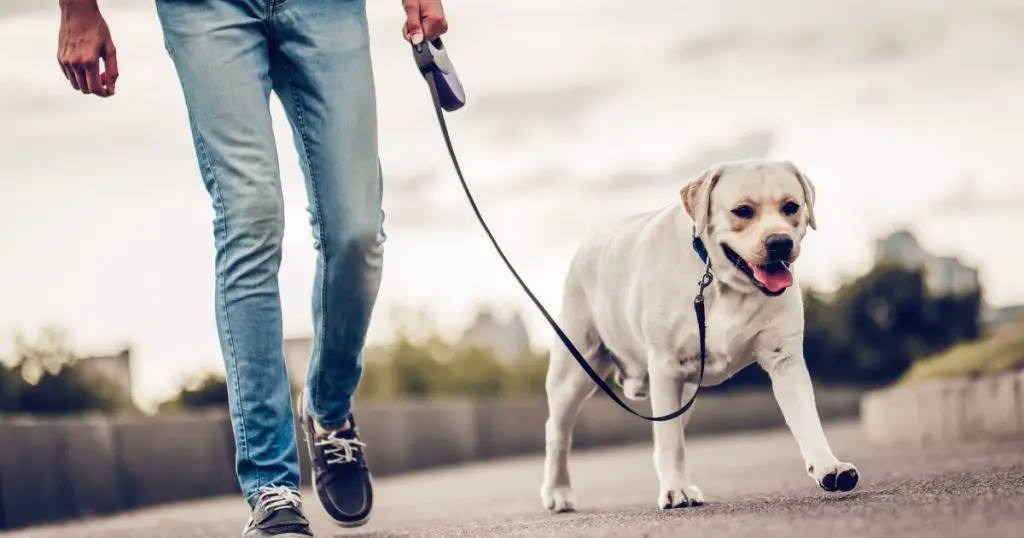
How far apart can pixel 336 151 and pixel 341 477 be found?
1.03 m

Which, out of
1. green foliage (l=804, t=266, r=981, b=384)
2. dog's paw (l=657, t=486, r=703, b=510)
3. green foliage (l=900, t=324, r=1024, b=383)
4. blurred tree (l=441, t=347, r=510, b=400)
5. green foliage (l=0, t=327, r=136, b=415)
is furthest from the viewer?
green foliage (l=804, t=266, r=981, b=384)

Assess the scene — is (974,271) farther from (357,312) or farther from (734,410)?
(357,312)

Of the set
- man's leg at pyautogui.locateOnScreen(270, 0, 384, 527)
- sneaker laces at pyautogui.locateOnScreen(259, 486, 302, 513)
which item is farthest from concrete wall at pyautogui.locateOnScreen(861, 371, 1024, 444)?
sneaker laces at pyautogui.locateOnScreen(259, 486, 302, 513)

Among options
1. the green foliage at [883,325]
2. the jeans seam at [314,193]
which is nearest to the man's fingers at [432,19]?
the jeans seam at [314,193]

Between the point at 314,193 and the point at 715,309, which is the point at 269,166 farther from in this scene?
the point at 715,309

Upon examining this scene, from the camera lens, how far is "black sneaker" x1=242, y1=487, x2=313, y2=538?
3.83m

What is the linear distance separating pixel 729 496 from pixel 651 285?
0.95 meters

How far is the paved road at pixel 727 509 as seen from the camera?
3312 mm

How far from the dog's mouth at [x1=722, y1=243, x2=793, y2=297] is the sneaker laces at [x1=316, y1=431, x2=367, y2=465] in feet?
4.28

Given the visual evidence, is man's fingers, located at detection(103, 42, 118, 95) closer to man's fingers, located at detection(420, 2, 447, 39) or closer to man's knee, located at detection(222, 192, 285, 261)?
man's knee, located at detection(222, 192, 285, 261)

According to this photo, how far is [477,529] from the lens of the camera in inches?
171

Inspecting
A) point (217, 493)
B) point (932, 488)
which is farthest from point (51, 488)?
point (932, 488)

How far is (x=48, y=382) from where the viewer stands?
11.4 meters

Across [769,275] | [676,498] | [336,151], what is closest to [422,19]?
[336,151]
